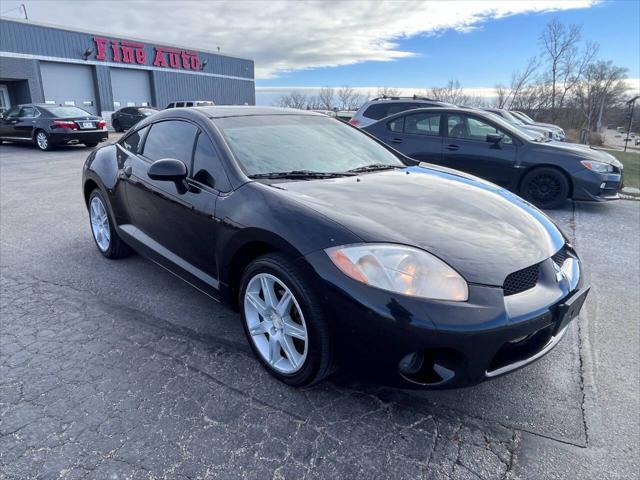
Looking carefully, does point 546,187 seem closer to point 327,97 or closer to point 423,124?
point 423,124

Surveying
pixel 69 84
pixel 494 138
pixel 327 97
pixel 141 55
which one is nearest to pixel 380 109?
pixel 494 138

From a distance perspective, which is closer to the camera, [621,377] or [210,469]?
[210,469]

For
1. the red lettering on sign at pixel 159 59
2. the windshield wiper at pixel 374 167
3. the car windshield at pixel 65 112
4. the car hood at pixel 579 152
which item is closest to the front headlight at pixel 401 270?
the windshield wiper at pixel 374 167

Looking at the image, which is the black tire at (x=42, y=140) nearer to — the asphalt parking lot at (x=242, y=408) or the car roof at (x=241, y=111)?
the asphalt parking lot at (x=242, y=408)

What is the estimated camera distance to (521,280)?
212 cm

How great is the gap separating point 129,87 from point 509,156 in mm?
30414

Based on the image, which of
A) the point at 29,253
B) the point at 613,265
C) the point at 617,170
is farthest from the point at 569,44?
the point at 29,253

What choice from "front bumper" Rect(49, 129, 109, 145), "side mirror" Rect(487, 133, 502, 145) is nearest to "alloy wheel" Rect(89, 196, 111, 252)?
"side mirror" Rect(487, 133, 502, 145)

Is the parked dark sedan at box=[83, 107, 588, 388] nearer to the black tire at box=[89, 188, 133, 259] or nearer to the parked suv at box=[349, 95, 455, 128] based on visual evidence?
the black tire at box=[89, 188, 133, 259]

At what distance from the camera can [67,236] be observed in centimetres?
515

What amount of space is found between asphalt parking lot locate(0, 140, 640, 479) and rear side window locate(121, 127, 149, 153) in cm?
129

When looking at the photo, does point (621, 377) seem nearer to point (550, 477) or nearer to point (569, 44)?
point (550, 477)

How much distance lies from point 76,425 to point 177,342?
31.9 inches

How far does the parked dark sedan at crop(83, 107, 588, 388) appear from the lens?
195 cm
